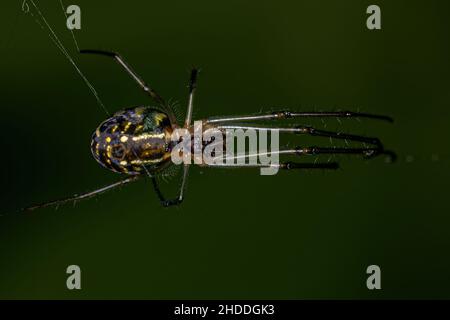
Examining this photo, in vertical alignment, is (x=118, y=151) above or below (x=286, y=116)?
below

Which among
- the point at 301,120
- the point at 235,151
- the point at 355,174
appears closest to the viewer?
the point at 235,151

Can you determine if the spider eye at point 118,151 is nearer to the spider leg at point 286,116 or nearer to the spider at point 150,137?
the spider at point 150,137

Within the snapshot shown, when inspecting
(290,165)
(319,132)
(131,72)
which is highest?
(131,72)

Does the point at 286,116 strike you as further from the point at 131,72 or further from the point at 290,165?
the point at 131,72

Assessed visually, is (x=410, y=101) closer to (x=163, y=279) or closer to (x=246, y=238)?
(x=246, y=238)

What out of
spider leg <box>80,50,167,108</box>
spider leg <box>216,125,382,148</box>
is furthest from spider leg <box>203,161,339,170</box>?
spider leg <box>80,50,167,108</box>

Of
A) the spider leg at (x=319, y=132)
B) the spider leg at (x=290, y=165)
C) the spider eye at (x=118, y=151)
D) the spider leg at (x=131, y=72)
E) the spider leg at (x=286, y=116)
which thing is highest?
the spider leg at (x=131, y=72)

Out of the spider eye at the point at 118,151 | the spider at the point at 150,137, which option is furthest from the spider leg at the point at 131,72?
the spider eye at the point at 118,151

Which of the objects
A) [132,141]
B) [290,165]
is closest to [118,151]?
[132,141]

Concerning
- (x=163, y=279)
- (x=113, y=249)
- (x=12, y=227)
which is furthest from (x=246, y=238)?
(x=12, y=227)
